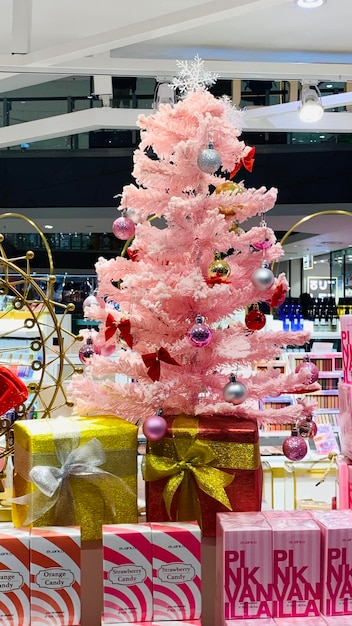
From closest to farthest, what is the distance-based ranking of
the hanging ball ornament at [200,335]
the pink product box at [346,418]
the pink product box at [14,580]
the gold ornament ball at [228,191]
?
the pink product box at [14,580] → the hanging ball ornament at [200,335] → the gold ornament ball at [228,191] → the pink product box at [346,418]

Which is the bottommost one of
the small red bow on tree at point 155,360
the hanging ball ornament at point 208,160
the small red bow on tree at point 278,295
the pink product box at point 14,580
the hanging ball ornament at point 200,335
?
the pink product box at point 14,580

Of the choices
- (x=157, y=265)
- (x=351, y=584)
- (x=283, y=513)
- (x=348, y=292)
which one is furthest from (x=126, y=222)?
(x=348, y=292)

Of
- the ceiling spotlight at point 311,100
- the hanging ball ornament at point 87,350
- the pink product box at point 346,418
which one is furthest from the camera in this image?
the ceiling spotlight at point 311,100

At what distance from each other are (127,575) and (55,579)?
0.43 feet

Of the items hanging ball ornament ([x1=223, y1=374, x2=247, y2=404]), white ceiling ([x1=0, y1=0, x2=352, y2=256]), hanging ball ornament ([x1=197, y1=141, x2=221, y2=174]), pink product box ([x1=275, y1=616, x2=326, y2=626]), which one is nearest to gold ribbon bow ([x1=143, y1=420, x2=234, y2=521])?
hanging ball ornament ([x1=223, y1=374, x2=247, y2=404])

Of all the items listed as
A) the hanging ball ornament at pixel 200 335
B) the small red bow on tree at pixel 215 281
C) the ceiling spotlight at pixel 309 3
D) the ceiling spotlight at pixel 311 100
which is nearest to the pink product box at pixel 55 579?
the hanging ball ornament at pixel 200 335

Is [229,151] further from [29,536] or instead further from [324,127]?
[324,127]

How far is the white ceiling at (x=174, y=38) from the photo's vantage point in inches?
92.7

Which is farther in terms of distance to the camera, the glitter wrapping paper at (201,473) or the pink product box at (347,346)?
the pink product box at (347,346)

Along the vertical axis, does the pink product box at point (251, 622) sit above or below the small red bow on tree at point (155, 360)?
below

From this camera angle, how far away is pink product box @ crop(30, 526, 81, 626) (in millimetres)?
1245

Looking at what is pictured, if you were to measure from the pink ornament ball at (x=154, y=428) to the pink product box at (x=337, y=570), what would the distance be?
0.37 metres

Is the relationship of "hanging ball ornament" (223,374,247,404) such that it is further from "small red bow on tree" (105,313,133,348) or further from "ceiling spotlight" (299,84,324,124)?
"ceiling spotlight" (299,84,324,124)

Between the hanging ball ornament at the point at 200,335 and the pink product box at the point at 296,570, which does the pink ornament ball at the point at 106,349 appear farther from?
the pink product box at the point at 296,570
